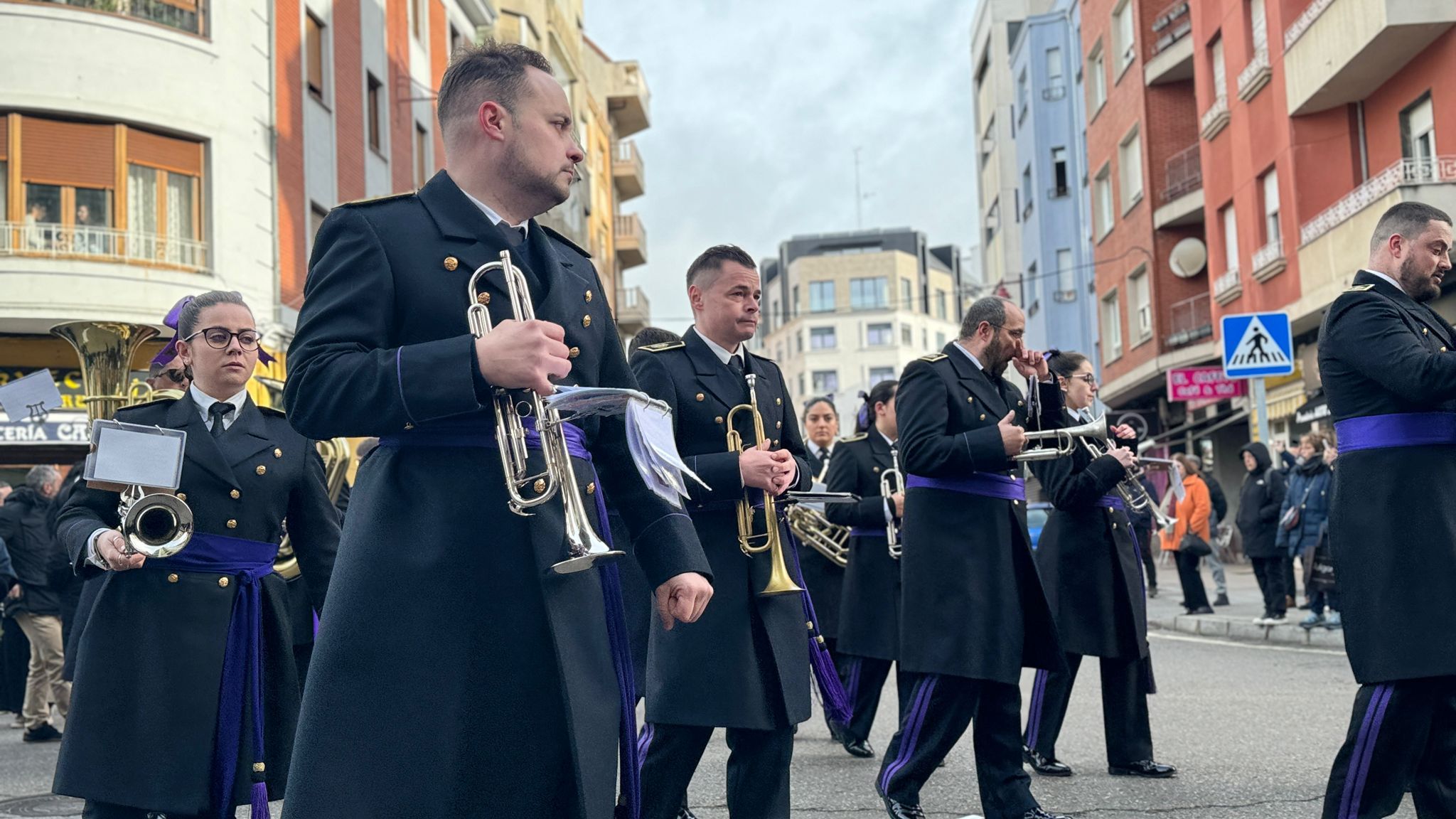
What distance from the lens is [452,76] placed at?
3.26 meters

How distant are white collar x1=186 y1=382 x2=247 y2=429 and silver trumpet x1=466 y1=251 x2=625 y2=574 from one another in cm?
232

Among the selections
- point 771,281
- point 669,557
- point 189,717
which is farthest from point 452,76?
point 771,281

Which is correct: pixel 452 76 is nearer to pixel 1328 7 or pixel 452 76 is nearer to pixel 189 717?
pixel 189 717

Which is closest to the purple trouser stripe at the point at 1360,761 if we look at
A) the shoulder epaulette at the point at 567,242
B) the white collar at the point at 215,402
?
the shoulder epaulette at the point at 567,242

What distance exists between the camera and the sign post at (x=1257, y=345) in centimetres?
1550

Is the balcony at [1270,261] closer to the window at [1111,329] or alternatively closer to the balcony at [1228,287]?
the balcony at [1228,287]

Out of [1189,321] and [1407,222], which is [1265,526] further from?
[1189,321]

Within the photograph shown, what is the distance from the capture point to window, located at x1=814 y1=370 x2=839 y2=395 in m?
114

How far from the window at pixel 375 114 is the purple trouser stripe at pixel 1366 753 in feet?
81.6

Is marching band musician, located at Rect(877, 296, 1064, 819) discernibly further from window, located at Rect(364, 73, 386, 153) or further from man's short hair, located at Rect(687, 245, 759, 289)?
window, located at Rect(364, 73, 386, 153)

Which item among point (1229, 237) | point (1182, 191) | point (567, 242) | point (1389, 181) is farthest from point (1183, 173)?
point (567, 242)

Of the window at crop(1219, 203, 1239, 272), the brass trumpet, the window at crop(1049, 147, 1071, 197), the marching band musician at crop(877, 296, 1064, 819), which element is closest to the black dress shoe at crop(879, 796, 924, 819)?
the marching band musician at crop(877, 296, 1064, 819)

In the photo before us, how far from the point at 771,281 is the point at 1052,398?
11671 centimetres

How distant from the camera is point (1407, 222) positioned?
17.6ft
